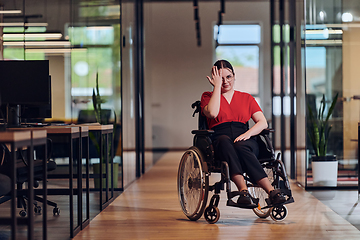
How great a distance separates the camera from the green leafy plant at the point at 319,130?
436 centimetres

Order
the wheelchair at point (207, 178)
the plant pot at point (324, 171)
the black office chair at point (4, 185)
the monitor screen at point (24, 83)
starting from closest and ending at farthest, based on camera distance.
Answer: the black office chair at point (4, 185) < the wheelchair at point (207, 178) < the monitor screen at point (24, 83) < the plant pot at point (324, 171)

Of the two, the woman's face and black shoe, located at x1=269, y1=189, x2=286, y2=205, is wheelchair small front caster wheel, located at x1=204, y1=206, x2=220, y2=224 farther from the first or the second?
the woman's face

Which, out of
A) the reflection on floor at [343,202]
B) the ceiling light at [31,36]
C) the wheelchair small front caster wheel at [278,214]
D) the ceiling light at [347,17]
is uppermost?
the ceiling light at [347,17]

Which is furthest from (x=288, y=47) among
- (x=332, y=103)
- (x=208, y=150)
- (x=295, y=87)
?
(x=208, y=150)

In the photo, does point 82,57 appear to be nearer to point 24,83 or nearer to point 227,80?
point 24,83

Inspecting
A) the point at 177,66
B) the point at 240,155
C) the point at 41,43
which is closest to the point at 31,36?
the point at 41,43

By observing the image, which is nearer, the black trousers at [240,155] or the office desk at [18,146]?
the office desk at [18,146]

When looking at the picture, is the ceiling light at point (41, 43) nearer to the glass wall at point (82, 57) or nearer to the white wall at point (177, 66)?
the glass wall at point (82, 57)

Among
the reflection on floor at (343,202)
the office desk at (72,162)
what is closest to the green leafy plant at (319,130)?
the reflection on floor at (343,202)

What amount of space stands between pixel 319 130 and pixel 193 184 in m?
2.01

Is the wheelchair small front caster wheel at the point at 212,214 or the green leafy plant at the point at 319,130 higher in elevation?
the green leafy plant at the point at 319,130

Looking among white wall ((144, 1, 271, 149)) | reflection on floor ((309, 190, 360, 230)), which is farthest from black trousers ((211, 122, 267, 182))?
white wall ((144, 1, 271, 149))

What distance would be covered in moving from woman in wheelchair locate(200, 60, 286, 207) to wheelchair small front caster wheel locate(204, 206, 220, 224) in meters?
0.29

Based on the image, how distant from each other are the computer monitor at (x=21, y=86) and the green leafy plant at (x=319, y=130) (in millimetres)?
2581
